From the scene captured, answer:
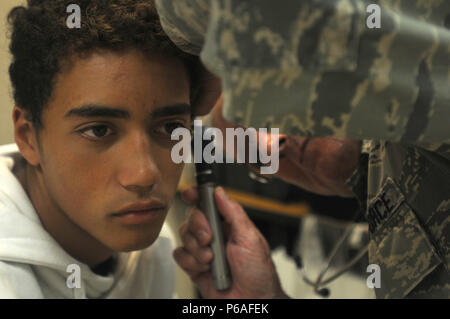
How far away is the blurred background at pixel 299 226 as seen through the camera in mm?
1387

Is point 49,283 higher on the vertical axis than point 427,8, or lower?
lower

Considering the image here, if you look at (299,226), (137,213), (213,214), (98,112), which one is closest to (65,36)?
(98,112)

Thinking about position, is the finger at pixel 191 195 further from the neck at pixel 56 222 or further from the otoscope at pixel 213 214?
the neck at pixel 56 222

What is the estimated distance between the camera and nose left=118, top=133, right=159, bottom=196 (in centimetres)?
69

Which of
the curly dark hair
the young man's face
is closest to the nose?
the young man's face

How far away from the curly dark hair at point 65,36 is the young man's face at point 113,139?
18mm

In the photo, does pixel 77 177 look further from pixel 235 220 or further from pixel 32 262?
pixel 235 220

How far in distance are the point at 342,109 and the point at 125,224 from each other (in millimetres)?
413

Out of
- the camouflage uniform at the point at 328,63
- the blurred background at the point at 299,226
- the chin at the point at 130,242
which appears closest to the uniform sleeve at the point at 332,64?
the camouflage uniform at the point at 328,63

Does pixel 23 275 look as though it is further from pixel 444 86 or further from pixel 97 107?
pixel 444 86

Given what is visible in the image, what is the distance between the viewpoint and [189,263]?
36.9 inches

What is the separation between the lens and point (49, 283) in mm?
804

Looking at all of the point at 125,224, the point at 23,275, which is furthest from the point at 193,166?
the point at 23,275

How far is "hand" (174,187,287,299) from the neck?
18 centimetres
